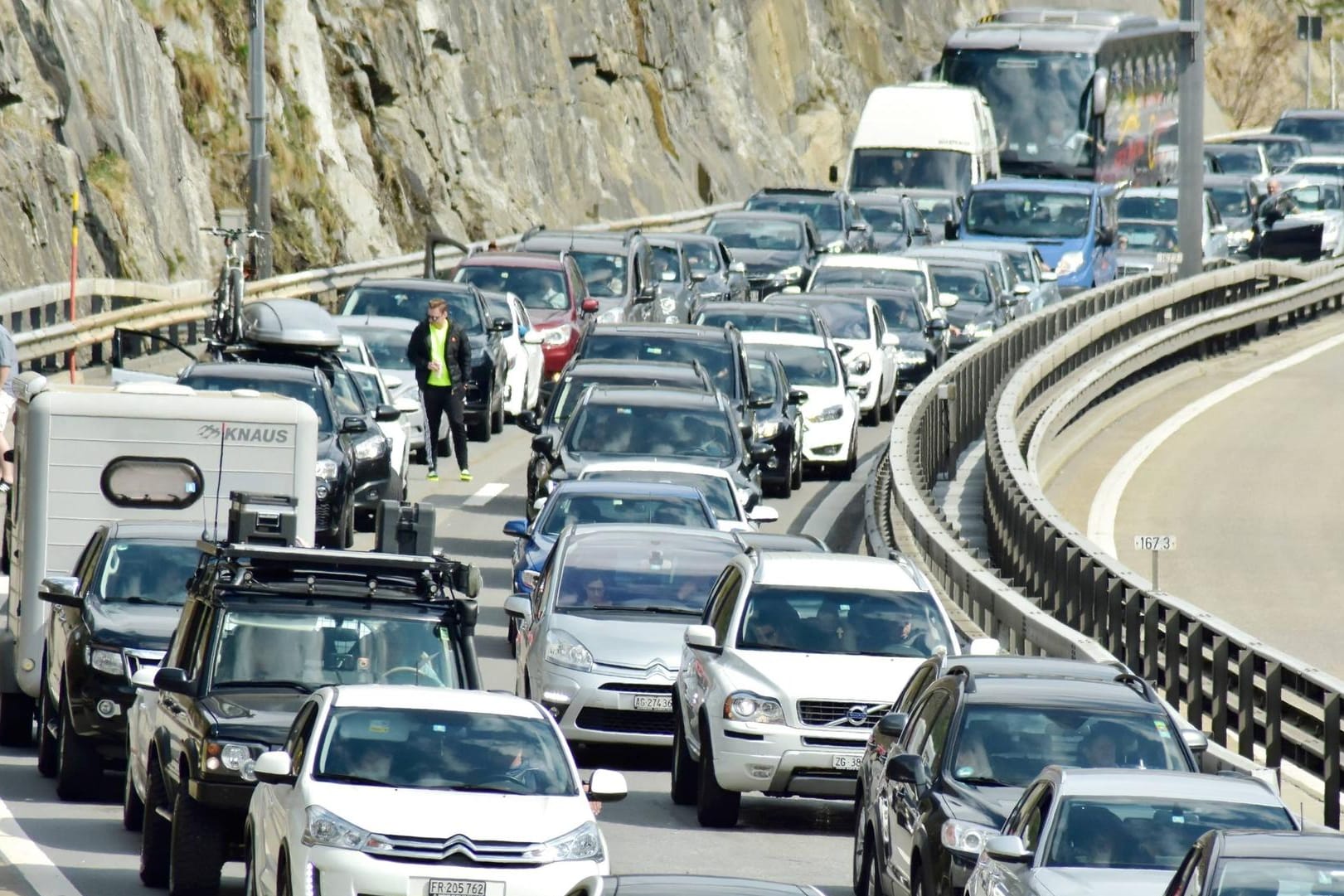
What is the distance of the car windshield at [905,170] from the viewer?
57.1 metres

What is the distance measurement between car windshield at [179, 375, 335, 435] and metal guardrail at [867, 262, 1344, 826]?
4.87m

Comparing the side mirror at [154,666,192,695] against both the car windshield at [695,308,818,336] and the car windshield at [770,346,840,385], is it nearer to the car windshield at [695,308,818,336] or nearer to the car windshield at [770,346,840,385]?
the car windshield at [770,346,840,385]

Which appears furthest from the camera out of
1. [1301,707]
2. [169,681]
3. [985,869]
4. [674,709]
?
[674,709]

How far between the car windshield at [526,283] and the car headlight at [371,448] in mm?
10361

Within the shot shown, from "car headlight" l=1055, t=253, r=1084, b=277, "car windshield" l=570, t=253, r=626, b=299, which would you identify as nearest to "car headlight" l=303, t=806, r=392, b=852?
"car windshield" l=570, t=253, r=626, b=299

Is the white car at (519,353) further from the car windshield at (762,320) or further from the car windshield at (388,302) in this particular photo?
the car windshield at (762,320)

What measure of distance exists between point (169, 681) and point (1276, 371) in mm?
37644

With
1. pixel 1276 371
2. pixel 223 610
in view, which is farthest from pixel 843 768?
pixel 1276 371

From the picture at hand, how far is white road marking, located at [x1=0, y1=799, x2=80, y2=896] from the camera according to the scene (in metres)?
13.9

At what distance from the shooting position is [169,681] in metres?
13.5

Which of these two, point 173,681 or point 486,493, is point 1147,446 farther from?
point 173,681

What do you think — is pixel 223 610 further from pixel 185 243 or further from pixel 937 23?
pixel 937 23

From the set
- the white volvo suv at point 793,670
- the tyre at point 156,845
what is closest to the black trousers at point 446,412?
the white volvo suv at point 793,670

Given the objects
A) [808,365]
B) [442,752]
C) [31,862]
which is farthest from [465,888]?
[808,365]
